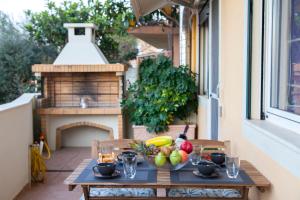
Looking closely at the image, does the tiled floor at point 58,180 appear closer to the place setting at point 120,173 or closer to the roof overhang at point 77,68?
the roof overhang at point 77,68

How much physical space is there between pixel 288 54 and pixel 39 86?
5.68m

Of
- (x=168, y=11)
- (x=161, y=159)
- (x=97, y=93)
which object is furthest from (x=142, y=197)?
(x=168, y=11)

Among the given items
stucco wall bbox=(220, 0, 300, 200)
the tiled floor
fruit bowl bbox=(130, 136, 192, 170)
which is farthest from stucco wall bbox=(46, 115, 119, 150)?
fruit bowl bbox=(130, 136, 192, 170)

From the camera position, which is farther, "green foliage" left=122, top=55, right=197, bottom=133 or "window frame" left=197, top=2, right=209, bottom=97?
"green foliage" left=122, top=55, right=197, bottom=133

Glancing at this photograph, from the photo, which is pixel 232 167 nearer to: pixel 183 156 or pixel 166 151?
pixel 183 156

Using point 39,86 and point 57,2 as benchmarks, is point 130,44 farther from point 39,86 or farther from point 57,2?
point 39,86

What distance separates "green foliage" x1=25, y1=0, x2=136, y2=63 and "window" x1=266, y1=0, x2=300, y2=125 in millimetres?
6754

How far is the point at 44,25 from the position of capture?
899 cm

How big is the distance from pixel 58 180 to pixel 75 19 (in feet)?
18.1

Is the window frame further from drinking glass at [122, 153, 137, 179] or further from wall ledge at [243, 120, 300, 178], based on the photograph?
drinking glass at [122, 153, 137, 179]

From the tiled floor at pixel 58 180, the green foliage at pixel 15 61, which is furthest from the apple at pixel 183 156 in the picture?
the green foliage at pixel 15 61

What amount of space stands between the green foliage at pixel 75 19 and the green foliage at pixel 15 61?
1.31 feet

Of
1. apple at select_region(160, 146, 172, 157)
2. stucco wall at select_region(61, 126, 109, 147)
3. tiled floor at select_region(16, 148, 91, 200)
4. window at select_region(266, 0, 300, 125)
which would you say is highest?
window at select_region(266, 0, 300, 125)

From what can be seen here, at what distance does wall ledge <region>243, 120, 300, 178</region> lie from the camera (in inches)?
60.1
